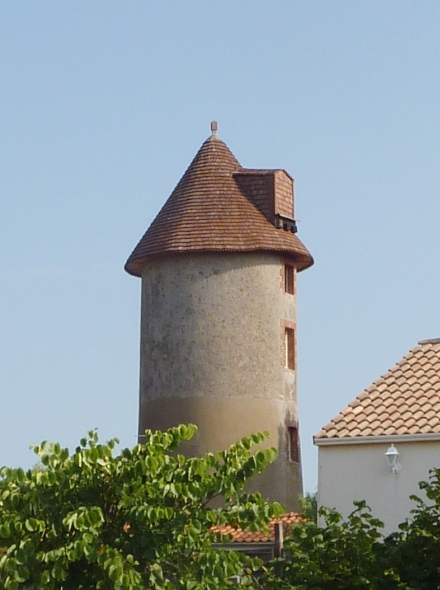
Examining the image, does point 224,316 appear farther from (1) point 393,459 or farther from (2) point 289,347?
(1) point 393,459

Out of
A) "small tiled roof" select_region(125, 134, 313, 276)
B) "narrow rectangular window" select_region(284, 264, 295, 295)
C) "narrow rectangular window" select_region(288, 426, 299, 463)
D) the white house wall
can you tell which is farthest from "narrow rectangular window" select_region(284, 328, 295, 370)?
the white house wall

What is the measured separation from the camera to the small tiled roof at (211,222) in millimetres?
42156

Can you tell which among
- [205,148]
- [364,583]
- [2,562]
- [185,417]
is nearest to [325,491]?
[364,583]

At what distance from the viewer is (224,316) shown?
136ft

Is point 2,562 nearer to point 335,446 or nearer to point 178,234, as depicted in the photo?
point 335,446

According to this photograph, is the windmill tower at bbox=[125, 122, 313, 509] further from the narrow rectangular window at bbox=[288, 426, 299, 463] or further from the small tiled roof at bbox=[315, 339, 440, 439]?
the small tiled roof at bbox=[315, 339, 440, 439]

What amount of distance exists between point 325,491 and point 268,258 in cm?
1796

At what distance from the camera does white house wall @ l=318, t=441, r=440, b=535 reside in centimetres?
2461

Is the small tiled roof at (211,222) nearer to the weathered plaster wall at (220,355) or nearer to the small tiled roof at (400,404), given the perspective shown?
the weathered plaster wall at (220,355)

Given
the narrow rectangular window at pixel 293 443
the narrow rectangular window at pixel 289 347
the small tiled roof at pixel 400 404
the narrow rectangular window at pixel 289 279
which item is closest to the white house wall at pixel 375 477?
the small tiled roof at pixel 400 404

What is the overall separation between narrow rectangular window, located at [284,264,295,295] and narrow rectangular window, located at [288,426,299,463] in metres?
4.29

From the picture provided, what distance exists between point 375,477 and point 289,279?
19.4 m

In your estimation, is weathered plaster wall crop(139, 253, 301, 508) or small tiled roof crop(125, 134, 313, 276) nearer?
weathered plaster wall crop(139, 253, 301, 508)

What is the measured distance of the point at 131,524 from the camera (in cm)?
1811
